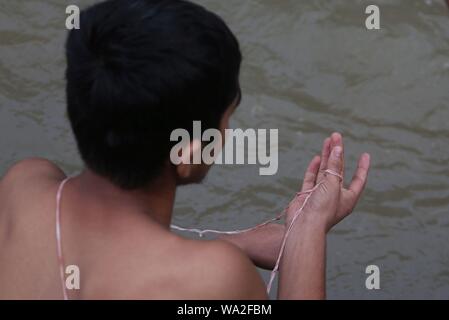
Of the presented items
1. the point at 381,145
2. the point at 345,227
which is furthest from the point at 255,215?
the point at 381,145

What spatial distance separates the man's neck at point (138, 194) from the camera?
1.57 metres

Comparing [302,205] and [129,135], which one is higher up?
[129,135]

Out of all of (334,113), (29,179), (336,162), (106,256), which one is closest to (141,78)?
(106,256)

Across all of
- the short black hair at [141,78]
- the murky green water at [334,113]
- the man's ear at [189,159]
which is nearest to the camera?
the short black hair at [141,78]

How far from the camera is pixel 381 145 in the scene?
3.31 metres

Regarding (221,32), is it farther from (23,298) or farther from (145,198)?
(23,298)

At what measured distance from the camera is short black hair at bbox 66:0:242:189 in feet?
4.81

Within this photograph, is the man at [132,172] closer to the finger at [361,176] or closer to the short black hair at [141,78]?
the short black hair at [141,78]

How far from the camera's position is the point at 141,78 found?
4.78 feet

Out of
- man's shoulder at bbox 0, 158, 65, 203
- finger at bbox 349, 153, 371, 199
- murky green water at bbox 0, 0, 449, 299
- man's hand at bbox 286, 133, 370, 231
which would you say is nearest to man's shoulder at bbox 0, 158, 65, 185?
man's shoulder at bbox 0, 158, 65, 203

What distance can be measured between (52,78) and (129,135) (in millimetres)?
2042

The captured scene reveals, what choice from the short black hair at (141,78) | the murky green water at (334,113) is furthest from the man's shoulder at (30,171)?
the murky green water at (334,113)

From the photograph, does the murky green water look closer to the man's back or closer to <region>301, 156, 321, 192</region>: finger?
<region>301, 156, 321, 192</region>: finger

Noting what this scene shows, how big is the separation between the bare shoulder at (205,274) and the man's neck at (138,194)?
4.8 inches
